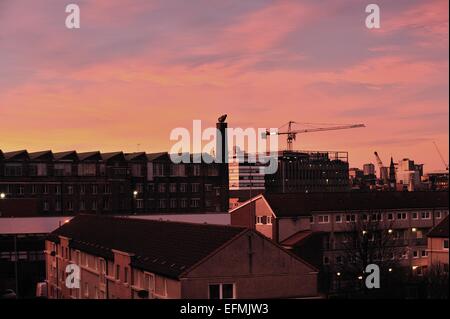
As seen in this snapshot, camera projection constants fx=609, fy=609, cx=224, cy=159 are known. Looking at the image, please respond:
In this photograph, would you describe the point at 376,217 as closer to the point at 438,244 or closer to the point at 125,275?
the point at 438,244

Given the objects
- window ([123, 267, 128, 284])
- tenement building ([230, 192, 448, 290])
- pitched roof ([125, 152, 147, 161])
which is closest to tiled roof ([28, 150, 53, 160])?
pitched roof ([125, 152, 147, 161])

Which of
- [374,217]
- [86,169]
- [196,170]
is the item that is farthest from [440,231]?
[196,170]

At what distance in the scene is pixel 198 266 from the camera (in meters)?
26.1

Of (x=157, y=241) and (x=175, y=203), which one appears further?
(x=175, y=203)

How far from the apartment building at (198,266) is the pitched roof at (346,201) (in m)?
23.6

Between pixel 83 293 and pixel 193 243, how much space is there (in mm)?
15300

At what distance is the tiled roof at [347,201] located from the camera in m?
59.7

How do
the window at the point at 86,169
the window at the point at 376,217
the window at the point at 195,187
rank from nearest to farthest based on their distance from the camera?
the window at the point at 376,217, the window at the point at 86,169, the window at the point at 195,187

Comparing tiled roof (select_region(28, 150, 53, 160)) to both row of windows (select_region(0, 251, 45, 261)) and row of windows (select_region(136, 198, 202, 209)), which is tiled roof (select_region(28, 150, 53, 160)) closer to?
row of windows (select_region(136, 198, 202, 209))

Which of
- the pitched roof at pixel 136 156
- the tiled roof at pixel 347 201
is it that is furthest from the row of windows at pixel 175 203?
the tiled roof at pixel 347 201

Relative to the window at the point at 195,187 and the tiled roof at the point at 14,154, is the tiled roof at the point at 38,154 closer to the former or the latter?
the tiled roof at the point at 14,154

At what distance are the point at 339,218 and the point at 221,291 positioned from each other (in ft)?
120
